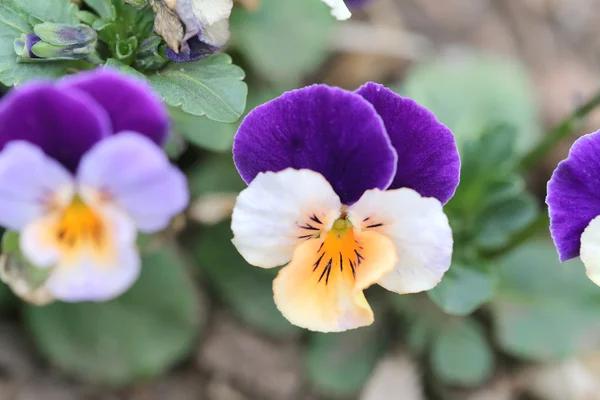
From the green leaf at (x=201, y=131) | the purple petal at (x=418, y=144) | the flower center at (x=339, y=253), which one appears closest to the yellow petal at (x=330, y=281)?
the flower center at (x=339, y=253)

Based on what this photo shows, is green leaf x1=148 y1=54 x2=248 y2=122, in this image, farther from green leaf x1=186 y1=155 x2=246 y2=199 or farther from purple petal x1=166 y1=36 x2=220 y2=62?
green leaf x1=186 y1=155 x2=246 y2=199

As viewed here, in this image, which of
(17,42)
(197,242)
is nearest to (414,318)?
(197,242)

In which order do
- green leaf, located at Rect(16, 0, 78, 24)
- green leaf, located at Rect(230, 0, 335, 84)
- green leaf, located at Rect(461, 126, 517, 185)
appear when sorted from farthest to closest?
green leaf, located at Rect(230, 0, 335, 84) < green leaf, located at Rect(461, 126, 517, 185) < green leaf, located at Rect(16, 0, 78, 24)

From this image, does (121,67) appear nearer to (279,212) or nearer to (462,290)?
(279,212)

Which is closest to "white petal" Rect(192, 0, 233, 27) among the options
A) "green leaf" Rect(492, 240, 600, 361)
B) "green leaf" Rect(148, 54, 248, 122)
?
"green leaf" Rect(148, 54, 248, 122)

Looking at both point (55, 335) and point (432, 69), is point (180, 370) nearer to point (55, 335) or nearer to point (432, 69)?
point (55, 335)

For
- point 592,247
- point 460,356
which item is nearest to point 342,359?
point 460,356
